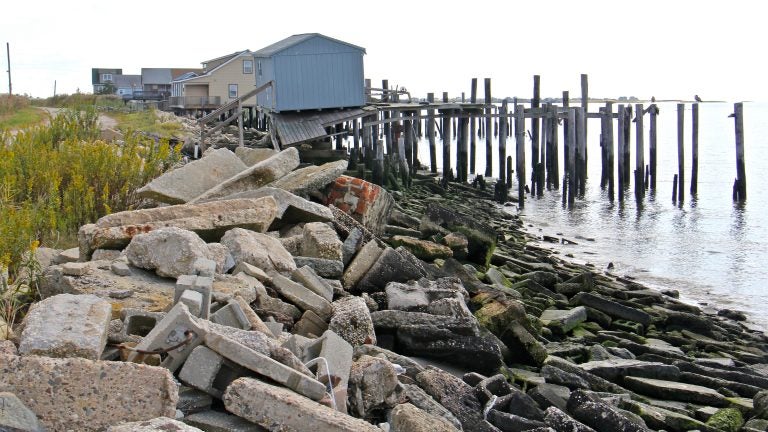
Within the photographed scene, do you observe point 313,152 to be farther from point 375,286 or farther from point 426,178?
point 375,286

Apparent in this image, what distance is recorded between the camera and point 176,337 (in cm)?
494

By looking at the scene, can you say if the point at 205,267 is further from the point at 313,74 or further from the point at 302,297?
the point at 313,74

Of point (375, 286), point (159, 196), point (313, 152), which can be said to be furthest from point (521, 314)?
point (313, 152)

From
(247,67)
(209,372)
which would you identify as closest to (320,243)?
(209,372)

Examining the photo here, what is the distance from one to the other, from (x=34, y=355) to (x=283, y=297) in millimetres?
2603

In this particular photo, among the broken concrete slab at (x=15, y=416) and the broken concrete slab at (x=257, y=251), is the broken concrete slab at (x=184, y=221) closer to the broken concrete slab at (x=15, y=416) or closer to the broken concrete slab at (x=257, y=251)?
the broken concrete slab at (x=257, y=251)

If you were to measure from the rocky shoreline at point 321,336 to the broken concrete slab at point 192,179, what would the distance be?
0.08 ft

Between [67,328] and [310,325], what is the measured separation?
6.93 feet

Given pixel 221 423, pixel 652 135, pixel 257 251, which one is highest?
pixel 652 135

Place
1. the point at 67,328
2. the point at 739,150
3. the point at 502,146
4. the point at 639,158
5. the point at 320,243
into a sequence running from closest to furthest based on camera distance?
the point at 67,328 < the point at 320,243 < the point at 739,150 < the point at 639,158 < the point at 502,146

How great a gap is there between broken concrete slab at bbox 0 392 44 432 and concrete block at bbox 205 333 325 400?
1066 millimetres

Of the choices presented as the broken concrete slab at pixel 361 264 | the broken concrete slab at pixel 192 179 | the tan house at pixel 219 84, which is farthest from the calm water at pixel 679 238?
the tan house at pixel 219 84

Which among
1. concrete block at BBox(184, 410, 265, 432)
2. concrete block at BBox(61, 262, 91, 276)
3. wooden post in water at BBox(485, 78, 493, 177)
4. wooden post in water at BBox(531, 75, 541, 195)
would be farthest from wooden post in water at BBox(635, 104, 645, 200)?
concrete block at BBox(184, 410, 265, 432)

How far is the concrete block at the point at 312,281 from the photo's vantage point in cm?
715
